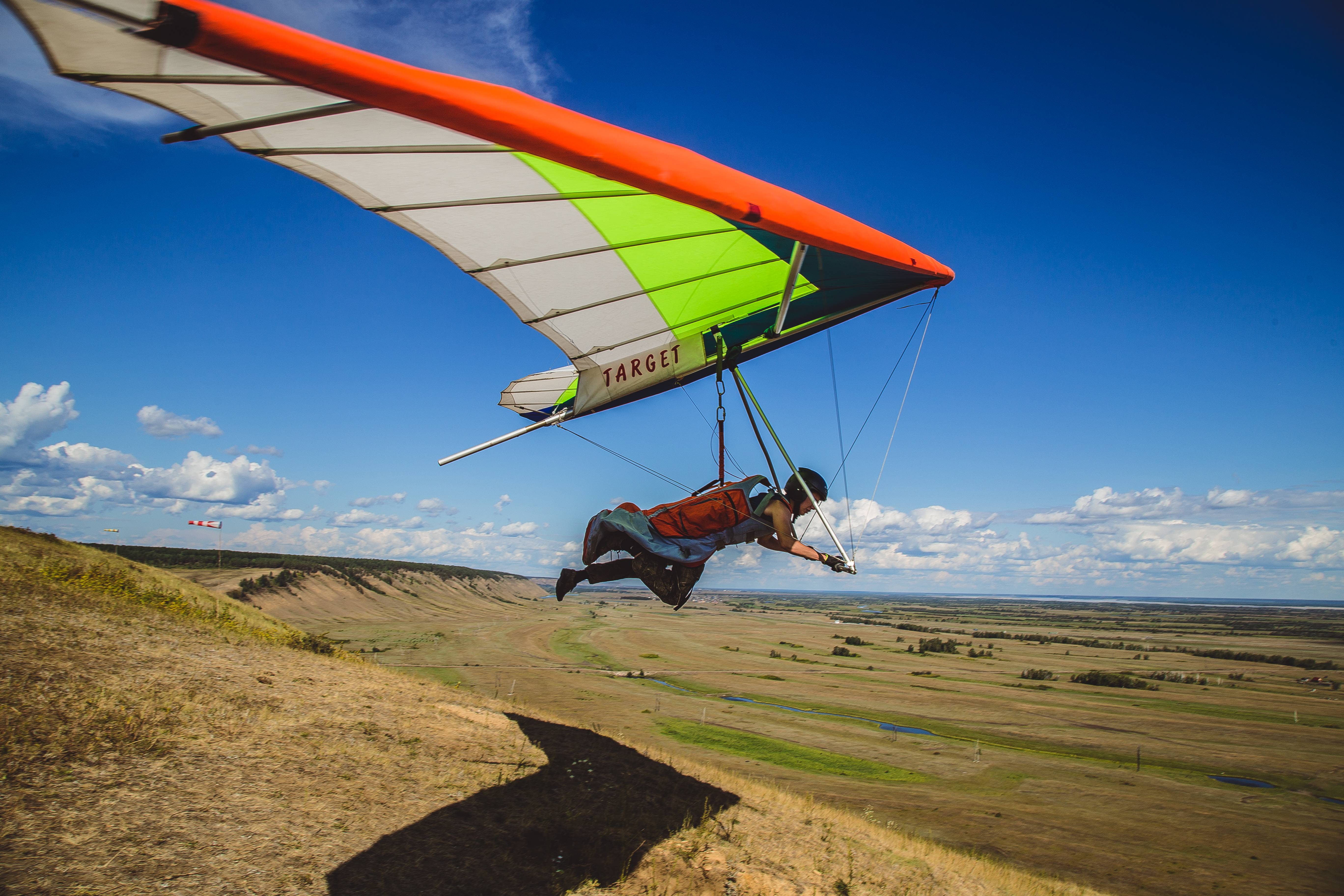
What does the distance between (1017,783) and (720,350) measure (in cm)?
2967

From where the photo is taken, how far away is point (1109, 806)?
77.8 ft

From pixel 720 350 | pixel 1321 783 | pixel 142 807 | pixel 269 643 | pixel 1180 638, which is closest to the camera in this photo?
pixel 720 350

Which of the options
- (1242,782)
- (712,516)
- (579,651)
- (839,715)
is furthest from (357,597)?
(712,516)

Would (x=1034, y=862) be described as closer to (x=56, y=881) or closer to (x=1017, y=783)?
(x=1017, y=783)

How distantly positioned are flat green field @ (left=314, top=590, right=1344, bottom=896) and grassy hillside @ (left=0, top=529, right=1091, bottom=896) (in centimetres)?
460

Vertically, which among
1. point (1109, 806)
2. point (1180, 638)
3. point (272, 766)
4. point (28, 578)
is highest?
point (28, 578)

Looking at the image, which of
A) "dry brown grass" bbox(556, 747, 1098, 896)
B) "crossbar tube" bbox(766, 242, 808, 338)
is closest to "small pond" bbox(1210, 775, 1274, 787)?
"dry brown grass" bbox(556, 747, 1098, 896)

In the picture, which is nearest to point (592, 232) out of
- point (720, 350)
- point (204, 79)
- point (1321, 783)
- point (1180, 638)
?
point (720, 350)

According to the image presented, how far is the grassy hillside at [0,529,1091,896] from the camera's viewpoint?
560 cm

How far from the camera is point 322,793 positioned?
713 cm

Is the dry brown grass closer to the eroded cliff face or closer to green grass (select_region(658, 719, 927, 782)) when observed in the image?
green grass (select_region(658, 719, 927, 782))

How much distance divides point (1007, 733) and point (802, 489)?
39.5 metres

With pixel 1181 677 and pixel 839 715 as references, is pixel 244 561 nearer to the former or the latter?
pixel 839 715

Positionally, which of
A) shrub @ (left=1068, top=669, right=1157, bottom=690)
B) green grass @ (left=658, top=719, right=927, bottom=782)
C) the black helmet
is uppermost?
the black helmet
